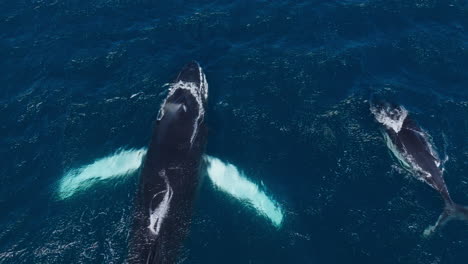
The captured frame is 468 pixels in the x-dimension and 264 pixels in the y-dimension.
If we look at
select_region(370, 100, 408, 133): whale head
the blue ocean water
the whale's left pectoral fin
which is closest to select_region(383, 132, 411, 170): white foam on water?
the blue ocean water

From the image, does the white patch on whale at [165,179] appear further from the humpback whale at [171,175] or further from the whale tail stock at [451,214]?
the whale tail stock at [451,214]

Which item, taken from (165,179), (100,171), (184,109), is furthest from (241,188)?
(100,171)

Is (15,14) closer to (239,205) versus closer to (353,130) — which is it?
(239,205)

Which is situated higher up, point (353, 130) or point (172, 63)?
point (172, 63)

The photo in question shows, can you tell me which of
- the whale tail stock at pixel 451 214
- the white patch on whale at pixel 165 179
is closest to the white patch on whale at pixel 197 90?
the white patch on whale at pixel 165 179

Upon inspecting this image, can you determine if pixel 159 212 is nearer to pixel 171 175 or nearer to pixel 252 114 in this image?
pixel 171 175

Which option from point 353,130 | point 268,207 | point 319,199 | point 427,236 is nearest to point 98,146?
point 268,207
